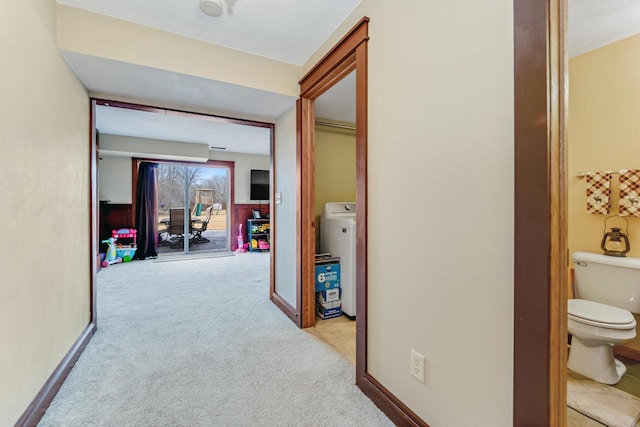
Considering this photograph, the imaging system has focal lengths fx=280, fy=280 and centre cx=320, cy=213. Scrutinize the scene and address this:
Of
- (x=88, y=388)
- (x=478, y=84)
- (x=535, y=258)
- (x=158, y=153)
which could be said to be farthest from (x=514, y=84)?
(x=158, y=153)

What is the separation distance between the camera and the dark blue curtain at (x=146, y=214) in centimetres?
565

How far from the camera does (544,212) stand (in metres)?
0.84

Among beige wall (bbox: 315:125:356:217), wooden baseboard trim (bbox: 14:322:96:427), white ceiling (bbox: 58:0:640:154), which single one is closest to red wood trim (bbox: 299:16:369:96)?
white ceiling (bbox: 58:0:640:154)

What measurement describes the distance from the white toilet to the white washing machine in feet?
5.21

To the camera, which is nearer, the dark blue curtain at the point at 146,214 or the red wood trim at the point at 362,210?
the red wood trim at the point at 362,210

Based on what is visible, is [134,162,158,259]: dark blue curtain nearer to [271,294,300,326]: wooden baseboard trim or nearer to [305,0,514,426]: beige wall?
[271,294,300,326]: wooden baseboard trim

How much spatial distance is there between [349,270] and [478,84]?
201 cm

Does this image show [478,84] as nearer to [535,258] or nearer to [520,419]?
[535,258]

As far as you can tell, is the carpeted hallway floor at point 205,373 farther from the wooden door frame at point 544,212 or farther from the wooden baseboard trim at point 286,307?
the wooden door frame at point 544,212

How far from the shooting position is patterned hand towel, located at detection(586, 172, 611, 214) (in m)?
2.03

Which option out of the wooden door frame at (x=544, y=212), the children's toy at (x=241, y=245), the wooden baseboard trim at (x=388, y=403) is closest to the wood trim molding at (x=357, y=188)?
the wooden baseboard trim at (x=388, y=403)

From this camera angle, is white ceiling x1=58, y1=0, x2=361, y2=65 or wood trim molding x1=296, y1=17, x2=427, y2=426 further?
white ceiling x1=58, y1=0, x2=361, y2=65

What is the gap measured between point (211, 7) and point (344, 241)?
2.10m

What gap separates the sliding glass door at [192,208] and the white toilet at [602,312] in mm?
6172
